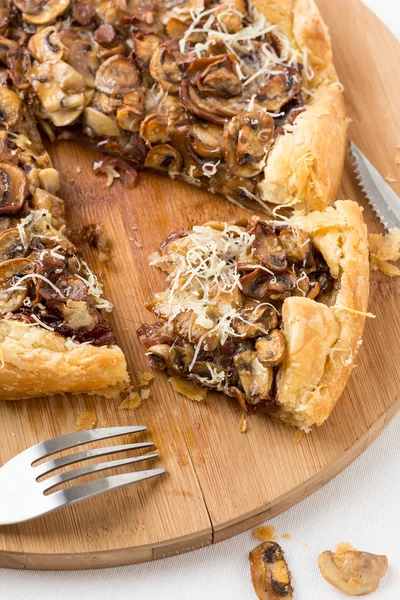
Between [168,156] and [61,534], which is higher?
[168,156]

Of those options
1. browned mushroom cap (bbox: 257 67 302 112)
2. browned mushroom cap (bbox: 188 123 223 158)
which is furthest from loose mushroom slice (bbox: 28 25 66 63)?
browned mushroom cap (bbox: 257 67 302 112)

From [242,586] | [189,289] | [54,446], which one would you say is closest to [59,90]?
[189,289]

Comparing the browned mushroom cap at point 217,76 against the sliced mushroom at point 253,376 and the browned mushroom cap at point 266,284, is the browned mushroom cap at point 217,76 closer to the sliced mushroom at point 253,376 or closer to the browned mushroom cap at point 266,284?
the browned mushroom cap at point 266,284

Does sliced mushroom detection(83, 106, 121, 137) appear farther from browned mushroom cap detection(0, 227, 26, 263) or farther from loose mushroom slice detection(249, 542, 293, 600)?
loose mushroom slice detection(249, 542, 293, 600)

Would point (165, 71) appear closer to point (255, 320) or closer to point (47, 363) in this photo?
point (255, 320)

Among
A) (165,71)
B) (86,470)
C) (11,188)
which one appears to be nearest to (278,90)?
(165,71)

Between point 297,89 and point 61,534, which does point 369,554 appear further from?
point 297,89

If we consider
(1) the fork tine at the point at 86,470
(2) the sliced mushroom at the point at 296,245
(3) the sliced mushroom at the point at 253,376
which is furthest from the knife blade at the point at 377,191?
(1) the fork tine at the point at 86,470
